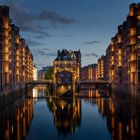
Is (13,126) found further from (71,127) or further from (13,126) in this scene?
(71,127)

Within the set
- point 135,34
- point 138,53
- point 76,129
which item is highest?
point 135,34

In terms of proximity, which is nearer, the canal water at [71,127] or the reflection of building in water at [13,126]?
the reflection of building in water at [13,126]

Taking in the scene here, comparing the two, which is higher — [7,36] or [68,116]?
[7,36]

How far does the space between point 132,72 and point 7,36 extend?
49.1 m

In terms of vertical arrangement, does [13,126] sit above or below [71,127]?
above

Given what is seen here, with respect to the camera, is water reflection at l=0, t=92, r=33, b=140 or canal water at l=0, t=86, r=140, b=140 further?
canal water at l=0, t=86, r=140, b=140

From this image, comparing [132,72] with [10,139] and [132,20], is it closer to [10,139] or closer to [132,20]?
[132,20]

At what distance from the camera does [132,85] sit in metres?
117

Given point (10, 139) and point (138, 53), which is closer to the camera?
point (10, 139)

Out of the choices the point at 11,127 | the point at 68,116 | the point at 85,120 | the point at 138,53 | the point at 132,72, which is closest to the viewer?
the point at 11,127

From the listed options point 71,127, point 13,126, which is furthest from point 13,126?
point 71,127

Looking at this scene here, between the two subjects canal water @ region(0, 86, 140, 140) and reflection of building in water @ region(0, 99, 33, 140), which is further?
canal water @ region(0, 86, 140, 140)

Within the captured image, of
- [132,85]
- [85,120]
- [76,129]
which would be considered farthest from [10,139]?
[132,85]

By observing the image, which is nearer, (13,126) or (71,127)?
(13,126)
